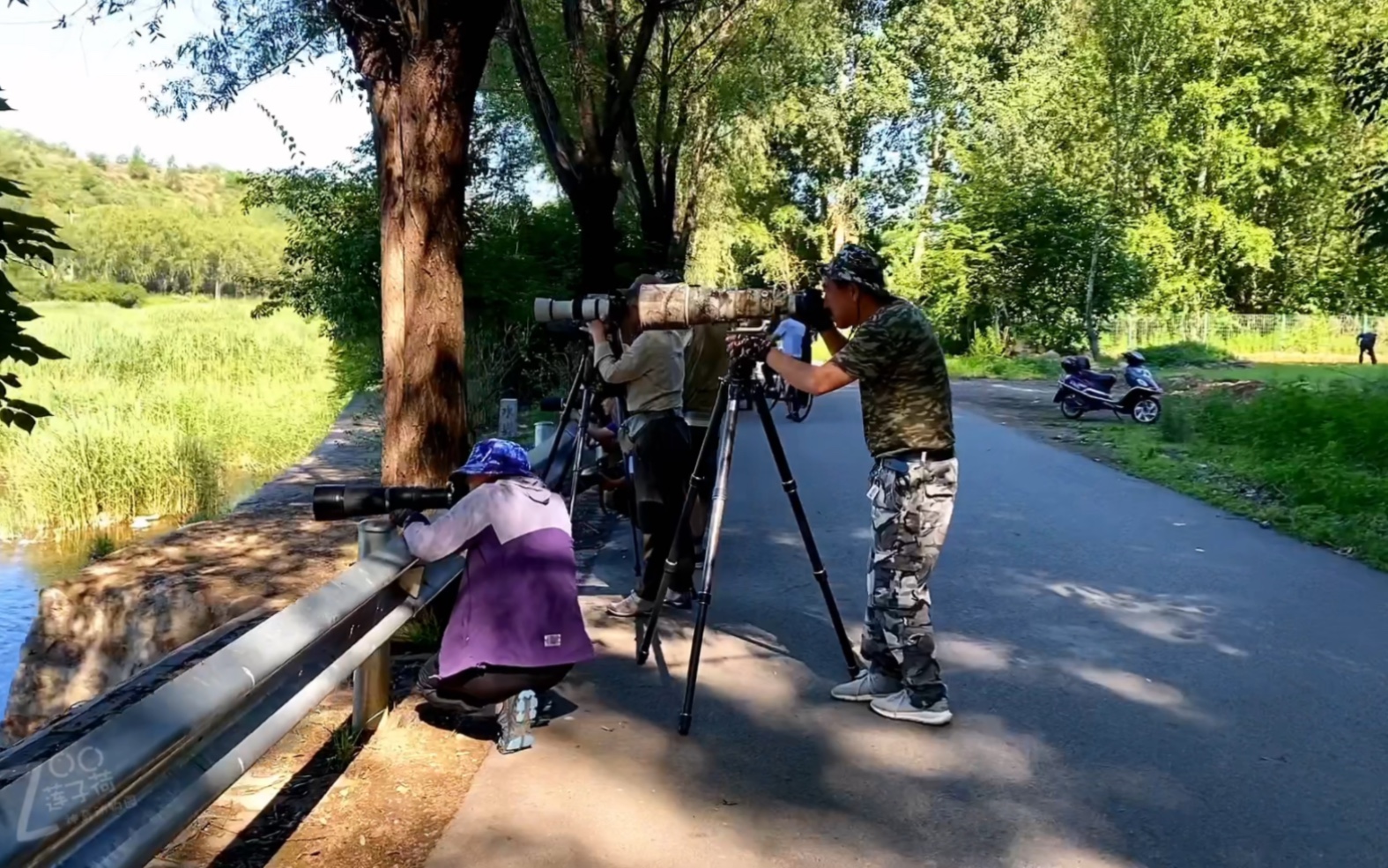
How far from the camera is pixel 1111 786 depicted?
→ 453 cm

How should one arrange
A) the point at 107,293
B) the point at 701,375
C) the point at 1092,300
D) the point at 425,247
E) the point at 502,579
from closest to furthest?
1. the point at 502,579
2. the point at 425,247
3. the point at 701,375
4. the point at 1092,300
5. the point at 107,293

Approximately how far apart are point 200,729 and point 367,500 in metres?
1.70

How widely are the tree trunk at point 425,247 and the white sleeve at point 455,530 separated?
1723 mm

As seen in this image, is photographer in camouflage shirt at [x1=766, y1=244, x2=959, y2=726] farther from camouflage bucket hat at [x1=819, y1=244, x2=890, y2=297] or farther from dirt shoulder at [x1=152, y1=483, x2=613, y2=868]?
dirt shoulder at [x1=152, y1=483, x2=613, y2=868]

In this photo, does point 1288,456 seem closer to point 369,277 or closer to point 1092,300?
point 369,277

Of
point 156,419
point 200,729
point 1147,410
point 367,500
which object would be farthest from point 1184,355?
point 200,729

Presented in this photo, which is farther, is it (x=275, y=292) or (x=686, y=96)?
(x=686, y=96)

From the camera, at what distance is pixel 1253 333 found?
42.8 metres

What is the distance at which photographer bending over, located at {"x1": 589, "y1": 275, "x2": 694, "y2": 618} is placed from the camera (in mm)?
6879

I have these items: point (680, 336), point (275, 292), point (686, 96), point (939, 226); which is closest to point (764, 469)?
point (680, 336)

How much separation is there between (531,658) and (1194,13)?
41358mm

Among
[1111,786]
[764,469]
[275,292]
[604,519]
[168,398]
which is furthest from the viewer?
[168,398]

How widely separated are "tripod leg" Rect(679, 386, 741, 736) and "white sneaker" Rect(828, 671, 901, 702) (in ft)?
2.20

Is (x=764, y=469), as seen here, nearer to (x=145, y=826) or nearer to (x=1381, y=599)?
(x=1381, y=599)
